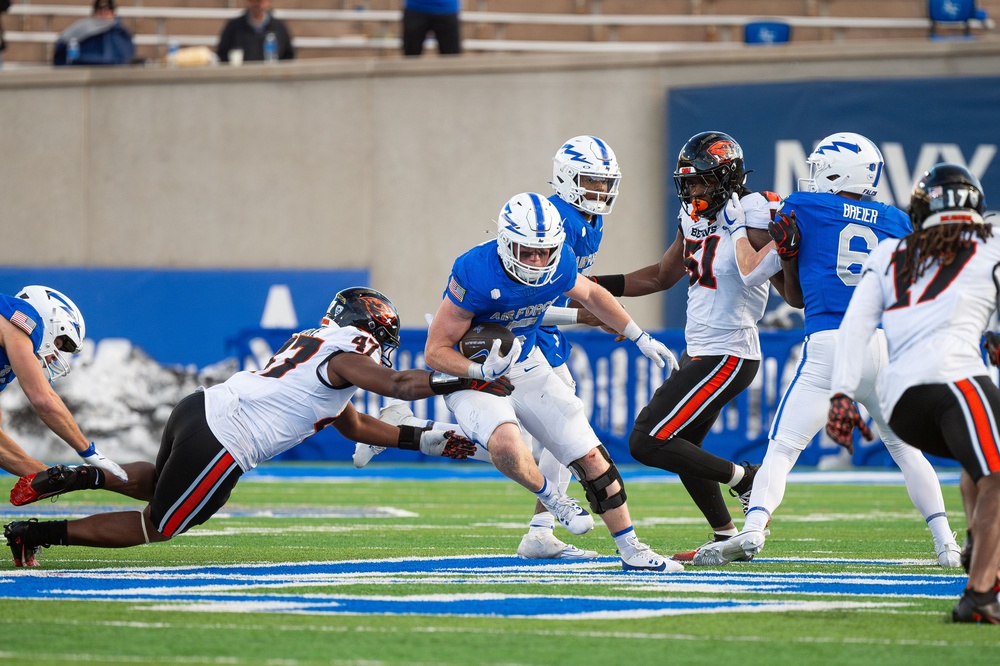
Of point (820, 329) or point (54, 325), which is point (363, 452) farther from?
point (820, 329)

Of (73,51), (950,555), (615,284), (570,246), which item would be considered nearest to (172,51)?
(73,51)

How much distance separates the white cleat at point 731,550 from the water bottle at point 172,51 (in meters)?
11.6

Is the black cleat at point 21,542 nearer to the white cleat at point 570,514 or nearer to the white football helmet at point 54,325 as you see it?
the white football helmet at point 54,325

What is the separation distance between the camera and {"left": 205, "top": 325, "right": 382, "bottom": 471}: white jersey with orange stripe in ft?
20.6

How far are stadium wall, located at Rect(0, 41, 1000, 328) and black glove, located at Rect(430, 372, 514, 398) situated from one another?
9.87 m

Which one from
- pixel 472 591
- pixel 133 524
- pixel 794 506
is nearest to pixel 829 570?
pixel 472 591

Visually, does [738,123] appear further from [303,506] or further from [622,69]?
[303,506]

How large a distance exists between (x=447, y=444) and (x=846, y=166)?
2.18 metres

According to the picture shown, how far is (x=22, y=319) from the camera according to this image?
6.85m

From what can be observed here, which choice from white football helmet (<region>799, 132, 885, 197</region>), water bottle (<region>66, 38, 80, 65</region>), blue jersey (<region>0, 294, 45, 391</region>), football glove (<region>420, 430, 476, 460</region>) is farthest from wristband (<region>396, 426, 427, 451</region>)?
water bottle (<region>66, 38, 80, 65</region>)

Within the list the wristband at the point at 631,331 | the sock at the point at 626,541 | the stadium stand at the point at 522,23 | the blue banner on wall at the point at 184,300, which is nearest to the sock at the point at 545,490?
the sock at the point at 626,541

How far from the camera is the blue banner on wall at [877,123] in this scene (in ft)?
49.5

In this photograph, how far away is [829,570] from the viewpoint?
20.7 ft

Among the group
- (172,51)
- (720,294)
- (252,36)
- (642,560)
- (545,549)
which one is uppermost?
(252,36)
